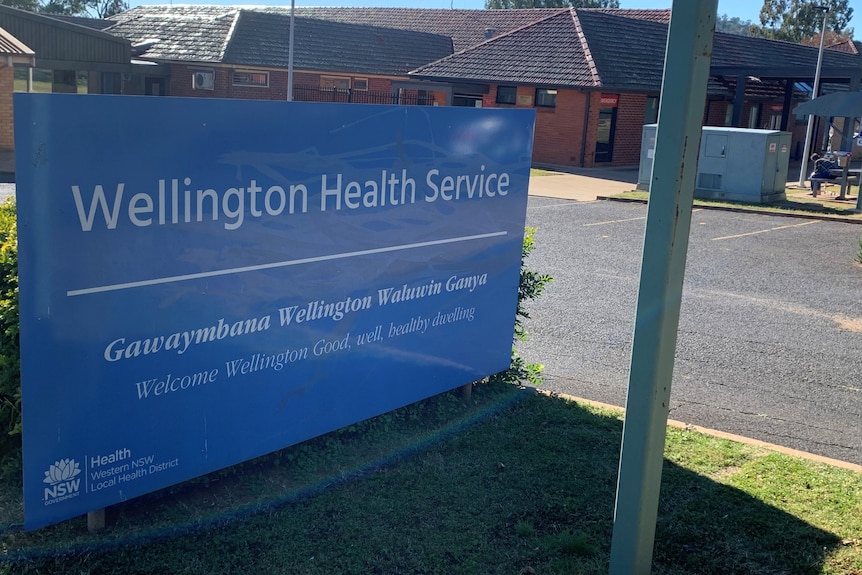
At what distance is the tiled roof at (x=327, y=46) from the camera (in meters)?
36.4

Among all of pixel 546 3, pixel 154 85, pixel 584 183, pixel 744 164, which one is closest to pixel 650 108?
pixel 584 183

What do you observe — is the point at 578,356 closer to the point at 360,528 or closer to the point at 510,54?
the point at 360,528

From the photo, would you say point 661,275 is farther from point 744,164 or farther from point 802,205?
point 802,205

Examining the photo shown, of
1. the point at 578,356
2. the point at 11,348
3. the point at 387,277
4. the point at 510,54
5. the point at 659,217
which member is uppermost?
the point at 510,54

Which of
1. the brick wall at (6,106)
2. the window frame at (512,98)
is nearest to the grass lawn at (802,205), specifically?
the window frame at (512,98)

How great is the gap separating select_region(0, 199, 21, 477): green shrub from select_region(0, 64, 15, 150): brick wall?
26.0 metres

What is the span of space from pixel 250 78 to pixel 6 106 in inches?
405

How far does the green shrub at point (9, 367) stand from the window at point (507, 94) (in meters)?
29.0

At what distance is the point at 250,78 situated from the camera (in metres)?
37.0

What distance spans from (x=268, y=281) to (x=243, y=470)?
3.62 feet

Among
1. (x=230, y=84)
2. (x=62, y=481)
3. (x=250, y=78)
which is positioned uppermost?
(x=250, y=78)

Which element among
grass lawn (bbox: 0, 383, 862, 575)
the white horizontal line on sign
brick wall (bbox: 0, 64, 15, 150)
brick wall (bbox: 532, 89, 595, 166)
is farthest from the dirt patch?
brick wall (bbox: 0, 64, 15, 150)

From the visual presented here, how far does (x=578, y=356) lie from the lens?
8.47m

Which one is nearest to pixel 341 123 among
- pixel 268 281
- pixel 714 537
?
pixel 268 281
